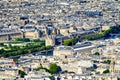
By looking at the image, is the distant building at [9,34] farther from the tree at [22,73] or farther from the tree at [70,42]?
the tree at [22,73]

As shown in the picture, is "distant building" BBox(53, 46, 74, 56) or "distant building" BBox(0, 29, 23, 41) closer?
"distant building" BBox(53, 46, 74, 56)

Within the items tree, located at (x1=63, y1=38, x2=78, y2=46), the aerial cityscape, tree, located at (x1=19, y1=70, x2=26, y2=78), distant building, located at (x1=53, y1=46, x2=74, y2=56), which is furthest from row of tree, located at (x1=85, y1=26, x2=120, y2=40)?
tree, located at (x1=19, y1=70, x2=26, y2=78)

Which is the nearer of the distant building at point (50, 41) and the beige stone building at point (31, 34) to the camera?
the distant building at point (50, 41)

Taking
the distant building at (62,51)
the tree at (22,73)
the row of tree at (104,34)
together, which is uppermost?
the tree at (22,73)

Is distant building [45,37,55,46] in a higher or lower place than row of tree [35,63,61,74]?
lower

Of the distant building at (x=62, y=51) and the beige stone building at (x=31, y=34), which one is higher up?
the distant building at (x=62, y=51)

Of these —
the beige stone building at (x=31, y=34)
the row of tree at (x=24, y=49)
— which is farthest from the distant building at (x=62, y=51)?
the beige stone building at (x=31, y=34)

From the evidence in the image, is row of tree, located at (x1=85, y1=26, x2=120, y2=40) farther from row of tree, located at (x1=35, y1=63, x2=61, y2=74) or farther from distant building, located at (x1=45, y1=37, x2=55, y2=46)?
row of tree, located at (x1=35, y1=63, x2=61, y2=74)

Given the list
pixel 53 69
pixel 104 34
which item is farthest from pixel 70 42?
pixel 53 69

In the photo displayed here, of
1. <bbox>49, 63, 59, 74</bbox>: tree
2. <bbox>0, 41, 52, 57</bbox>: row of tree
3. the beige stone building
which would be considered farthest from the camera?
the beige stone building
